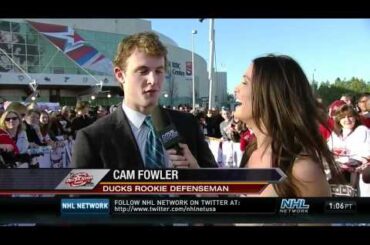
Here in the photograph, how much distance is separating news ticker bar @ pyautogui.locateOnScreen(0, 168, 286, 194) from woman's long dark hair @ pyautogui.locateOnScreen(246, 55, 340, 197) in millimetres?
173

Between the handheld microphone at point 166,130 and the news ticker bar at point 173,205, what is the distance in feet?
0.98

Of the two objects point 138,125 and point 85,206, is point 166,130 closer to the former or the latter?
point 138,125

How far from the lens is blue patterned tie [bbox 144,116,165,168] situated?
266cm

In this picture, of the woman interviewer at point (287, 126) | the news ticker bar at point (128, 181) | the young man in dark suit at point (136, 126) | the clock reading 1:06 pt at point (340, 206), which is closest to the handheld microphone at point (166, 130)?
the young man in dark suit at point (136, 126)

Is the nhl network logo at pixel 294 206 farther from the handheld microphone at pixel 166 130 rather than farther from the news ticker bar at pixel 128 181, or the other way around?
the handheld microphone at pixel 166 130

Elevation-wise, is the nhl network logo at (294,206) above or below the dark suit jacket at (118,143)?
below

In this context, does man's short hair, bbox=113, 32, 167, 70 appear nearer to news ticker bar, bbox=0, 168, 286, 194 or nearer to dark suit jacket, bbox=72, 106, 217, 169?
dark suit jacket, bbox=72, 106, 217, 169

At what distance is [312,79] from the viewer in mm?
2623

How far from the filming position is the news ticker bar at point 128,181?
2.60m

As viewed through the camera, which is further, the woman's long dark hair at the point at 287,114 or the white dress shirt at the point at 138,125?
the white dress shirt at the point at 138,125

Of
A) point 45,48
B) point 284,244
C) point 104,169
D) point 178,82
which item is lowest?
point 284,244
